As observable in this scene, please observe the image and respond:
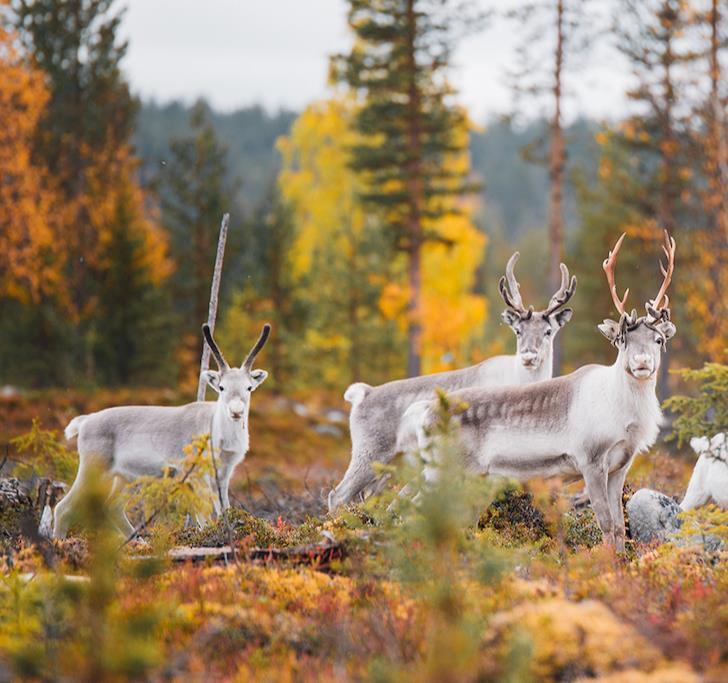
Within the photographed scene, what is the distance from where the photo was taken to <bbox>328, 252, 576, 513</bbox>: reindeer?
9.79 m

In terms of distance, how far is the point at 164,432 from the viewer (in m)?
9.55

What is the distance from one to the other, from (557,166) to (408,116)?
413 cm

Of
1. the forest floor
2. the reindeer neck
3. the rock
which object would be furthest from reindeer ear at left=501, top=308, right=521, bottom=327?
the reindeer neck

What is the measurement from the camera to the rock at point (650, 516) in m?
8.87

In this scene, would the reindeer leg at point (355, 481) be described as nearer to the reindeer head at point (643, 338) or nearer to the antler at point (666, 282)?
the reindeer head at point (643, 338)

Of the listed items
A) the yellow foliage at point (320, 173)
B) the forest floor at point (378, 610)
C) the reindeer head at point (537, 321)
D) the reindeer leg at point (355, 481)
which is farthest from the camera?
the yellow foliage at point (320, 173)

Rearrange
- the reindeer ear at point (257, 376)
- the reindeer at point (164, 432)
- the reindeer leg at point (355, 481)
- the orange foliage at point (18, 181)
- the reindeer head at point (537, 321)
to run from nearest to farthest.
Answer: the reindeer at point (164, 432)
the reindeer ear at point (257, 376)
the reindeer leg at point (355, 481)
the reindeer head at point (537, 321)
the orange foliage at point (18, 181)

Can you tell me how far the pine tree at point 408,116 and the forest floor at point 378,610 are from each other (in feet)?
56.3

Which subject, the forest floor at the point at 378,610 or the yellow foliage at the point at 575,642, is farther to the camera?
the yellow foliage at the point at 575,642

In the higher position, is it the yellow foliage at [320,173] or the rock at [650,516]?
the yellow foliage at [320,173]

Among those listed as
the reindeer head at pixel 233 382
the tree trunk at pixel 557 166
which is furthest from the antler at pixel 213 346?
the tree trunk at pixel 557 166

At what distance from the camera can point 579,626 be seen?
4926mm

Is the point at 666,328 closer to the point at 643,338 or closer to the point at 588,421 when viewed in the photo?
the point at 643,338

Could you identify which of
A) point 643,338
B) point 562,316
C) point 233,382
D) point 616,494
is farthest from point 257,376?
point 643,338
